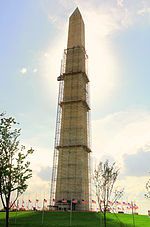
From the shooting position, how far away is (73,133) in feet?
251

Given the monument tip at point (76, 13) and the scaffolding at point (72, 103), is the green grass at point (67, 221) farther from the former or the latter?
the monument tip at point (76, 13)

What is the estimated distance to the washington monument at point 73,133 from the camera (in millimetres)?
71812

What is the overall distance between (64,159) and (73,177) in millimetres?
5223

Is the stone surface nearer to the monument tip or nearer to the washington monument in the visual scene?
the washington monument

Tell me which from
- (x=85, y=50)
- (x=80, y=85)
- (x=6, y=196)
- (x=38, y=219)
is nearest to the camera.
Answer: (x=6, y=196)

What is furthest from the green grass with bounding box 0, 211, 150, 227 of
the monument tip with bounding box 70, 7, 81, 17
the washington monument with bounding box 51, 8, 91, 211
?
the monument tip with bounding box 70, 7, 81, 17

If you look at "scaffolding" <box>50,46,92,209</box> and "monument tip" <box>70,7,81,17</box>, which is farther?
"monument tip" <box>70,7,81,17</box>

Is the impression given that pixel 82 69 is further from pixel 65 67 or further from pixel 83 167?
pixel 83 167

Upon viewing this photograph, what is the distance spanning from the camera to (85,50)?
293 ft

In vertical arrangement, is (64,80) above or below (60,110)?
above

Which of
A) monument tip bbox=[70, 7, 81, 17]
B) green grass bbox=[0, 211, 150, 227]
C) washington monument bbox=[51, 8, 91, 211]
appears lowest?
green grass bbox=[0, 211, 150, 227]

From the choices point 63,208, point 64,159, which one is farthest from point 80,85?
point 63,208

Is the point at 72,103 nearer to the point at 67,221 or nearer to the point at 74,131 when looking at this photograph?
the point at 74,131

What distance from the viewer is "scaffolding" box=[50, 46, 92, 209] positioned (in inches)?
2970
